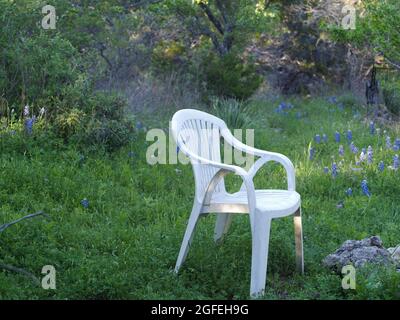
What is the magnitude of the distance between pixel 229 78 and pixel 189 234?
17.1 ft

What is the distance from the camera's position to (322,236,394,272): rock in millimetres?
4253

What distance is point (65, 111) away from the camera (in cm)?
665

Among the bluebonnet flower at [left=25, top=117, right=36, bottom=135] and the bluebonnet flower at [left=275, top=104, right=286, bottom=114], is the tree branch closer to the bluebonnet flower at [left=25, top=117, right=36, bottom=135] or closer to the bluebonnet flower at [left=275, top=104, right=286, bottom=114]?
the bluebonnet flower at [left=275, top=104, right=286, bottom=114]

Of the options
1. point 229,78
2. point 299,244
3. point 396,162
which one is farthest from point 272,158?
point 229,78

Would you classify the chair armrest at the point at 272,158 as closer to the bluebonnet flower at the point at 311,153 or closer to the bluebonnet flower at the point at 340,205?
the bluebonnet flower at the point at 340,205

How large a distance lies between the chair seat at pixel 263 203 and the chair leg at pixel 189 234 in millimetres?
65

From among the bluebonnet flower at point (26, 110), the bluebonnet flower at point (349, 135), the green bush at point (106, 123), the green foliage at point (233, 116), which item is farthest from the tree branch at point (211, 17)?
the bluebonnet flower at point (26, 110)

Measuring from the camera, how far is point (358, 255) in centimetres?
432

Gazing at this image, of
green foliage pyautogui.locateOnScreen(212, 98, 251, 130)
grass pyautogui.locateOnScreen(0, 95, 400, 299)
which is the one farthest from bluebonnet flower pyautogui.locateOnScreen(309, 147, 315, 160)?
green foliage pyautogui.locateOnScreen(212, 98, 251, 130)

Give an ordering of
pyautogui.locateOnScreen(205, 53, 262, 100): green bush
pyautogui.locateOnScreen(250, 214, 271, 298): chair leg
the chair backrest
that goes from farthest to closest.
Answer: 1. pyautogui.locateOnScreen(205, 53, 262, 100): green bush
2. the chair backrest
3. pyautogui.locateOnScreen(250, 214, 271, 298): chair leg

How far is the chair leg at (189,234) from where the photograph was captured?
13.9ft

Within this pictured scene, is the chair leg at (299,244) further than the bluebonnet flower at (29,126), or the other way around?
the bluebonnet flower at (29,126)
